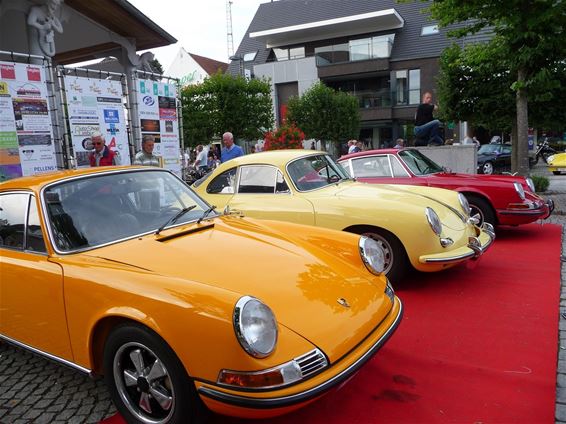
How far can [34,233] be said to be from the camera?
304 cm

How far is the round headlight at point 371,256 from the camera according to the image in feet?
10.6

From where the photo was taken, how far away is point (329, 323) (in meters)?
2.43

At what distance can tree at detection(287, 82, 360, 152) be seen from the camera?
2656 cm

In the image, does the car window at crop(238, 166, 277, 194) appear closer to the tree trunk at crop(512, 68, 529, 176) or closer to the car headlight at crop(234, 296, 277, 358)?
the car headlight at crop(234, 296, 277, 358)

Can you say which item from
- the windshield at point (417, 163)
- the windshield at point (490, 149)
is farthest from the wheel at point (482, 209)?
the windshield at point (490, 149)

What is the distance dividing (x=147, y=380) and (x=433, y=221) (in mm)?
3169

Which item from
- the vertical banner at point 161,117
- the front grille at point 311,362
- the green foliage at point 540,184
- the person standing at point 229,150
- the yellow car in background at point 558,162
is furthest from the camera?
the yellow car in background at point 558,162

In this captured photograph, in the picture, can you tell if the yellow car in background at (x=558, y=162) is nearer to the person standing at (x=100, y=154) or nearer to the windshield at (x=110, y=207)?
the person standing at (x=100, y=154)

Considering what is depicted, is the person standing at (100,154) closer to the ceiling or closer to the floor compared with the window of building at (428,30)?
closer to the floor

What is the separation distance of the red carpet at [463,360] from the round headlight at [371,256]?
65 centimetres

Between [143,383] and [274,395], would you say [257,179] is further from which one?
[274,395]

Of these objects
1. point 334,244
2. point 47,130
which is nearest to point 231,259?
point 334,244

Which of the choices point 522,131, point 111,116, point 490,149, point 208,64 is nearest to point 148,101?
point 111,116

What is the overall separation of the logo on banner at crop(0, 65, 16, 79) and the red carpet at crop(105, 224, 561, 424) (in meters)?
5.72
